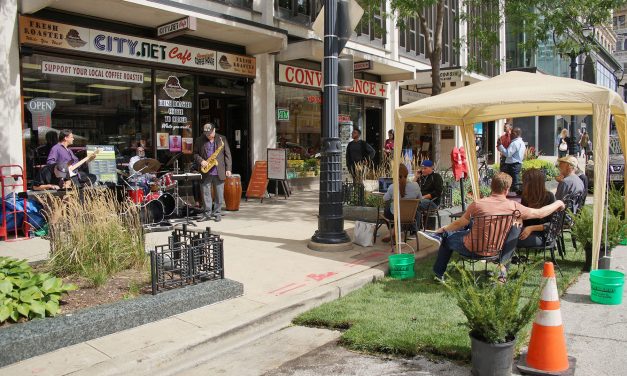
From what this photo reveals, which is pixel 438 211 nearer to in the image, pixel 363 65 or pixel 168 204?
pixel 168 204

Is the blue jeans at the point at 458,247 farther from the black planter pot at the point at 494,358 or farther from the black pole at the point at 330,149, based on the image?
the black planter pot at the point at 494,358

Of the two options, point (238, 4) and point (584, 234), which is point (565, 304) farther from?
point (238, 4)

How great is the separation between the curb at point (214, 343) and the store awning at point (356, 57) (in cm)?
723

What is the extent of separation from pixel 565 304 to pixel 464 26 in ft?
72.3

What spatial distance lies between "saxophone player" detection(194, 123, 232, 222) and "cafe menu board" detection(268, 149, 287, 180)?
107 inches

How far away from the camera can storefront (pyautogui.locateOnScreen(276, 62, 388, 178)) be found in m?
15.4

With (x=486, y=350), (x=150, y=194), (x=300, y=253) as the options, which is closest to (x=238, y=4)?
(x=150, y=194)

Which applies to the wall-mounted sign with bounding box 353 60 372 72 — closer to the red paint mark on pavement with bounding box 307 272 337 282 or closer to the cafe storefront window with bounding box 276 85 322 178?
the cafe storefront window with bounding box 276 85 322 178

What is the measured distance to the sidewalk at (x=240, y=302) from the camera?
4148 mm

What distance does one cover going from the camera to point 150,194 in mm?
9375

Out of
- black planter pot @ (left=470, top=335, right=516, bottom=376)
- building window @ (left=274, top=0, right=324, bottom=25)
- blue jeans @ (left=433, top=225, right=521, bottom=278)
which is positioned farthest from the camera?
building window @ (left=274, top=0, right=324, bottom=25)

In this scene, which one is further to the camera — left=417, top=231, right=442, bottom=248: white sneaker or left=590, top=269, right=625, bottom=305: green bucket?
left=417, top=231, right=442, bottom=248: white sneaker

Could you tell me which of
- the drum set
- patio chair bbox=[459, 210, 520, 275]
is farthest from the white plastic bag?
the drum set

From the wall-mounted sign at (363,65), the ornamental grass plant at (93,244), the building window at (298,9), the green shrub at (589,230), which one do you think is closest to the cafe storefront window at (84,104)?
the building window at (298,9)
